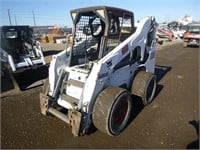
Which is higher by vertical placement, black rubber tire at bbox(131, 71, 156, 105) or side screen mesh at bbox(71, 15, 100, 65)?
side screen mesh at bbox(71, 15, 100, 65)

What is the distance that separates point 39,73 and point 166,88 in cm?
521

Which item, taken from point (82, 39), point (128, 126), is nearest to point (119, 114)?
point (128, 126)

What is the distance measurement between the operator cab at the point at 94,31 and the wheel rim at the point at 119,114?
1054 mm

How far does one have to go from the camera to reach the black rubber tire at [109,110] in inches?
A: 151

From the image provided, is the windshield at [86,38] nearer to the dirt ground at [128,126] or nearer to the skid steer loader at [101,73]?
the skid steer loader at [101,73]

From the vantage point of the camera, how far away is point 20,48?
32.9 ft

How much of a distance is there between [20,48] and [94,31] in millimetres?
6052

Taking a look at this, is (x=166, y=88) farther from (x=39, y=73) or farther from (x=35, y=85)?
(x=39, y=73)

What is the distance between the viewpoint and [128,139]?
4.05m

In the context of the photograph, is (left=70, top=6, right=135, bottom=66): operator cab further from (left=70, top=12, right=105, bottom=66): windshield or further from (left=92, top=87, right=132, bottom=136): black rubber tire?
(left=92, top=87, right=132, bottom=136): black rubber tire

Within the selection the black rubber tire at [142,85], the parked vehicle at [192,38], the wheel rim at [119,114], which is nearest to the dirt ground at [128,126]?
the wheel rim at [119,114]

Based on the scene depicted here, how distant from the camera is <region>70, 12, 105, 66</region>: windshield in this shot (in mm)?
5016

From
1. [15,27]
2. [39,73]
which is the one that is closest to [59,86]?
[39,73]

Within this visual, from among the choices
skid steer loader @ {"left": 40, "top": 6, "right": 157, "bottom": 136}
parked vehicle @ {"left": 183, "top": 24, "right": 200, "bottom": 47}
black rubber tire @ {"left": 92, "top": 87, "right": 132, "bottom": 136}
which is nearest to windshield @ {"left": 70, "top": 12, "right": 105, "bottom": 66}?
skid steer loader @ {"left": 40, "top": 6, "right": 157, "bottom": 136}
